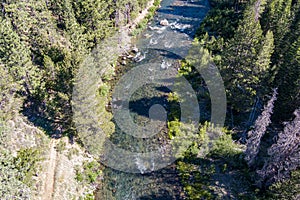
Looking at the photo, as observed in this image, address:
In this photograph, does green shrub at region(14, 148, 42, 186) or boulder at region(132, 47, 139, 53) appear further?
boulder at region(132, 47, 139, 53)

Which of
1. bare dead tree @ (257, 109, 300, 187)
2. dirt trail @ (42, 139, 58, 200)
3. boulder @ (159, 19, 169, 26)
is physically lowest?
dirt trail @ (42, 139, 58, 200)

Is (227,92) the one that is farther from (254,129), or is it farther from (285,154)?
(285,154)

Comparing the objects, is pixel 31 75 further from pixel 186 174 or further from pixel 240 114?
pixel 240 114

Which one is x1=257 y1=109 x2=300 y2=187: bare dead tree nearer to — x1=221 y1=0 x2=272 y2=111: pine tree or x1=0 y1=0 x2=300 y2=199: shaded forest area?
x1=0 y1=0 x2=300 y2=199: shaded forest area

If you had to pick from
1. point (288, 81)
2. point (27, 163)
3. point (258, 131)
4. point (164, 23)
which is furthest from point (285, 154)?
point (164, 23)

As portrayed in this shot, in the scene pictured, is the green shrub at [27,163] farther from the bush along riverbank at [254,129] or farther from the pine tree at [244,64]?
the pine tree at [244,64]

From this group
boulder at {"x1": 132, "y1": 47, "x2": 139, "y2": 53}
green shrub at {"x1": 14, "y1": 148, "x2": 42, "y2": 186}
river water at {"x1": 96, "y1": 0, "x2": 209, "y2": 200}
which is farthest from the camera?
boulder at {"x1": 132, "y1": 47, "x2": 139, "y2": 53}

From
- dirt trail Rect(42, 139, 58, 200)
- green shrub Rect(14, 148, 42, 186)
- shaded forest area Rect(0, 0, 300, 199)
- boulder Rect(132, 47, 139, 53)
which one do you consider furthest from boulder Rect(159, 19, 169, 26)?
green shrub Rect(14, 148, 42, 186)
